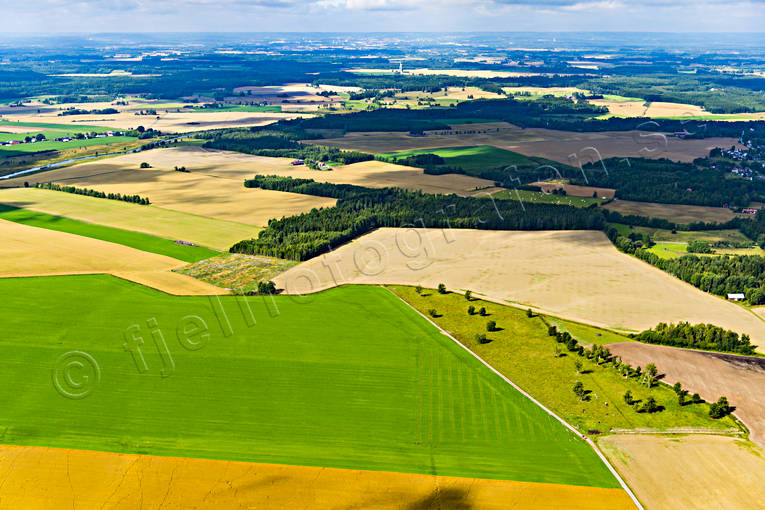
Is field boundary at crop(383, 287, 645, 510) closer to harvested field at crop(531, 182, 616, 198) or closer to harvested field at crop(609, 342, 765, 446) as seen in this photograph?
harvested field at crop(609, 342, 765, 446)

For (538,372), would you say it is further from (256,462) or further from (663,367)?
(256,462)

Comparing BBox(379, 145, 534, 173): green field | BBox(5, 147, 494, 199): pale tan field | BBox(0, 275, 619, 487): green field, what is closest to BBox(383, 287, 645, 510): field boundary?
BBox(0, 275, 619, 487): green field

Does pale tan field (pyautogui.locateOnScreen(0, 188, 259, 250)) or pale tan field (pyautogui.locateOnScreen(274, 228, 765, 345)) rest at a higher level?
pale tan field (pyautogui.locateOnScreen(0, 188, 259, 250))

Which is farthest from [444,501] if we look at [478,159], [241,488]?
[478,159]

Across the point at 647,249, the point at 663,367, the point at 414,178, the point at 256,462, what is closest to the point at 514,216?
the point at 647,249

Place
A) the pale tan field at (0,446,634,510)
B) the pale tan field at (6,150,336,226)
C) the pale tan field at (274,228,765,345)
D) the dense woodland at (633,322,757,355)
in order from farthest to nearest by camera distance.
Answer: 1. the pale tan field at (6,150,336,226)
2. the pale tan field at (274,228,765,345)
3. the dense woodland at (633,322,757,355)
4. the pale tan field at (0,446,634,510)
